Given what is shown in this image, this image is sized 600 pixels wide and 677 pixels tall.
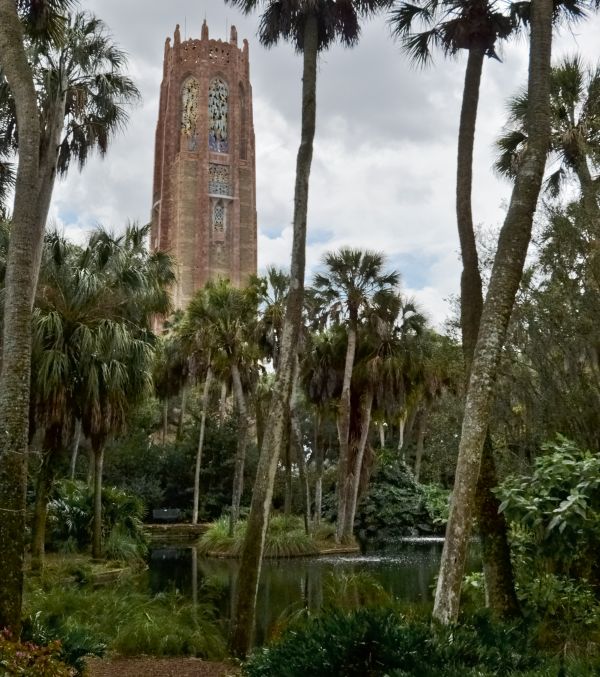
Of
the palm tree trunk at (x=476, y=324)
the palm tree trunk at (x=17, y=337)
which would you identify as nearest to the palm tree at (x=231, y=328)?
the palm tree trunk at (x=476, y=324)

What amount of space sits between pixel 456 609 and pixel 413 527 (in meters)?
30.3

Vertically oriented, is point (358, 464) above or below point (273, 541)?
above

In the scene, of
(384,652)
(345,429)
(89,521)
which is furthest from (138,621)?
(345,429)

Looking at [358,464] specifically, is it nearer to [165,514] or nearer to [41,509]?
[165,514]

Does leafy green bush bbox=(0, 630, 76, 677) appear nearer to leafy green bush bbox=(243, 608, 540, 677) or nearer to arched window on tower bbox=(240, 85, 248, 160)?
leafy green bush bbox=(243, 608, 540, 677)

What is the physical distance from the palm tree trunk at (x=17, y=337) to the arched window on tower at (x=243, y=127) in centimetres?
6635

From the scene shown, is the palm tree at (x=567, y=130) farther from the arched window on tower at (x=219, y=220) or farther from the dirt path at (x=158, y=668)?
the arched window on tower at (x=219, y=220)

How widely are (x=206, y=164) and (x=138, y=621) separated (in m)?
65.2

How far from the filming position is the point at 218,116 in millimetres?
74375

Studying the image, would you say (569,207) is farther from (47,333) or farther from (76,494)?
(76,494)

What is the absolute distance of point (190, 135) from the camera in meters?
72.5

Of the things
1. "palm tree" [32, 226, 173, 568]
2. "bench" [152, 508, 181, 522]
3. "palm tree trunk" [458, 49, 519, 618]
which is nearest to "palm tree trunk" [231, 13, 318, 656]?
"palm tree trunk" [458, 49, 519, 618]

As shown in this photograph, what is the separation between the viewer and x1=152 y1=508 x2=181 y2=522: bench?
35084 mm

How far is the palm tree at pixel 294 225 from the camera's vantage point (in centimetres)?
963
